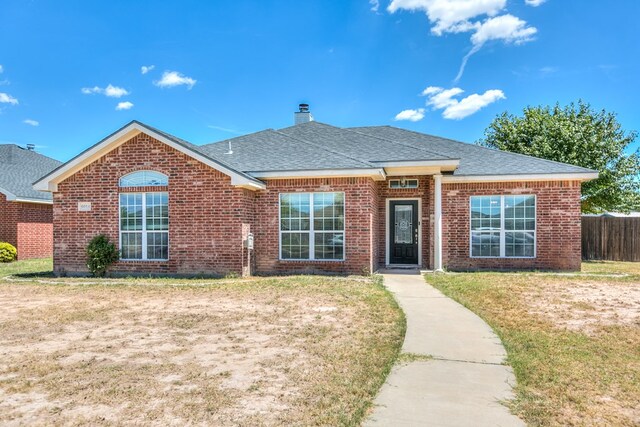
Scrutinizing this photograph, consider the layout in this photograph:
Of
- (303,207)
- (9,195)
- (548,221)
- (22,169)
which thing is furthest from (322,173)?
(22,169)

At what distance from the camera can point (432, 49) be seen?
67.8ft

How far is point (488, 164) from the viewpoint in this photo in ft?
46.6

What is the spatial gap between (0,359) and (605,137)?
25785 mm

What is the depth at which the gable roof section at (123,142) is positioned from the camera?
1195 centimetres

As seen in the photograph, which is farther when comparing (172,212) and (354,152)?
(354,152)

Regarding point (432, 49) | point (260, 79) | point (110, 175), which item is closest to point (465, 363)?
point (110, 175)

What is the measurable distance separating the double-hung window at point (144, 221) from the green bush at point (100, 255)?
12.4 inches

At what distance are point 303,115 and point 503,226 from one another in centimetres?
1012

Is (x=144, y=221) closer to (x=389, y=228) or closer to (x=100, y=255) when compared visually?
(x=100, y=255)

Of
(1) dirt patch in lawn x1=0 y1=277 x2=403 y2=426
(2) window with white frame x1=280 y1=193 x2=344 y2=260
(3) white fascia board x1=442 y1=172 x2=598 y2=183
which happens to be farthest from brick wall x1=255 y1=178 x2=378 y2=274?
(1) dirt patch in lawn x1=0 y1=277 x2=403 y2=426

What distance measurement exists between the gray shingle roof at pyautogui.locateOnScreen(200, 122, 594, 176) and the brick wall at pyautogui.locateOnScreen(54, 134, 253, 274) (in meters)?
1.42

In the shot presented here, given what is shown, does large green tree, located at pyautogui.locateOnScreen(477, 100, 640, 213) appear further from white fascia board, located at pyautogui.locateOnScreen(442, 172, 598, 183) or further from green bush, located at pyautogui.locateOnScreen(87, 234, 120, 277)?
green bush, located at pyautogui.locateOnScreen(87, 234, 120, 277)

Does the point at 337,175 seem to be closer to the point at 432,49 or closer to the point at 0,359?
the point at 0,359

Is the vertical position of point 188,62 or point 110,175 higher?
point 188,62
